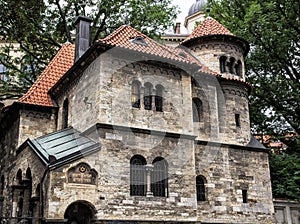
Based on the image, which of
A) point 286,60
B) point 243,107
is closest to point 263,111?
point 286,60

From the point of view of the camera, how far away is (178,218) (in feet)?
49.1

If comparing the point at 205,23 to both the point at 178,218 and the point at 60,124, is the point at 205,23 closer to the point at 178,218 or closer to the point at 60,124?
the point at 60,124

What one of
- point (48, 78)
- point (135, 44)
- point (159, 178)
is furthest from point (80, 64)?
point (159, 178)

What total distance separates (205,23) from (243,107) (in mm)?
4893

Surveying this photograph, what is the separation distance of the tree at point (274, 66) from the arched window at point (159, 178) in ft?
28.5

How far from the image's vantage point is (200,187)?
1692 cm

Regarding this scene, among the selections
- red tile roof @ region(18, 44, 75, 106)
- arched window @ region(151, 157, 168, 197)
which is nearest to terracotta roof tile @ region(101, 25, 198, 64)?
arched window @ region(151, 157, 168, 197)

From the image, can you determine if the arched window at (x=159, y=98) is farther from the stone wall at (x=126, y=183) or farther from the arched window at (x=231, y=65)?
the arched window at (x=231, y=65)

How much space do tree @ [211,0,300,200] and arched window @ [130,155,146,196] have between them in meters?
9.50

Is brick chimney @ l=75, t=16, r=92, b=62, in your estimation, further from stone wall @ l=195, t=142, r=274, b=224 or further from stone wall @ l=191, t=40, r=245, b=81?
stone wall @ l=195, t=142, r=274, b=224

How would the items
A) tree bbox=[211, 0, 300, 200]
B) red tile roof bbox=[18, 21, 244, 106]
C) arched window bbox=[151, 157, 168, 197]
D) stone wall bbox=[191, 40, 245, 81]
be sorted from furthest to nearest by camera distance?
tree bbox=[211, 0, 300, 200] → stone wall bbox=[191, 40, 245, 81] → red tile roof bbox=[18, 21, 244, 106] → arched window bbox=[151, 157, 168, 197]

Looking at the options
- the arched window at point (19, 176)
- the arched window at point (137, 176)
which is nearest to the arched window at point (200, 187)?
the arched window at point (137, 176)

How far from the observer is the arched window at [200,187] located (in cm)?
1677

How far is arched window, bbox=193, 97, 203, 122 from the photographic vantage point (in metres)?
18.0
